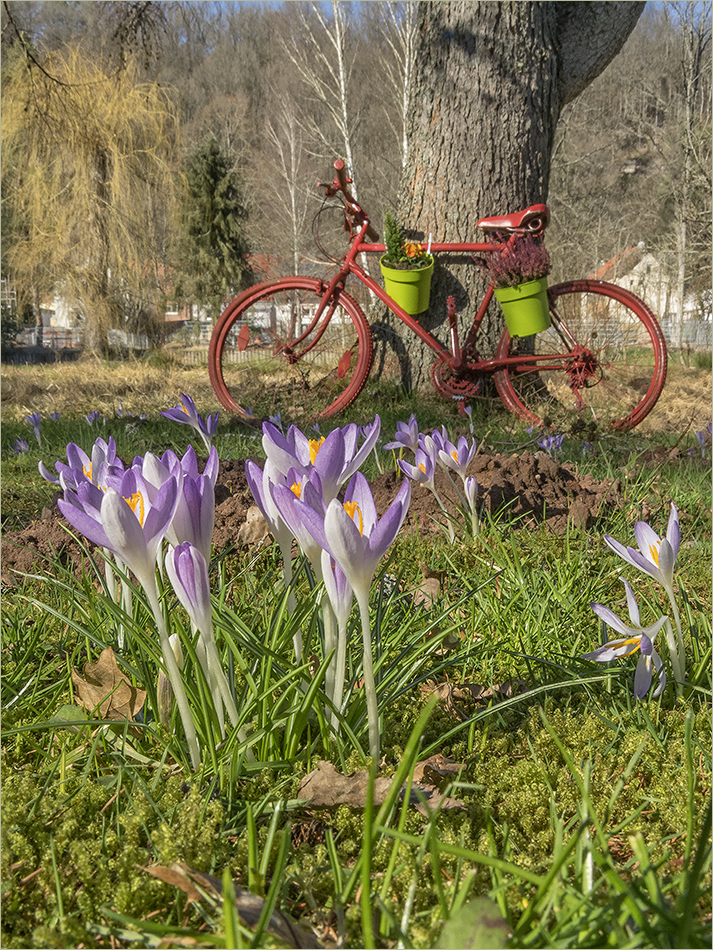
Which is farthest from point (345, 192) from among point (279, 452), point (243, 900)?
point (243, 900)

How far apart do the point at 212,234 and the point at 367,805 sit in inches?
1153

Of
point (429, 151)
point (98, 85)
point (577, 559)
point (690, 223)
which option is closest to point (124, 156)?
point (98, 85)

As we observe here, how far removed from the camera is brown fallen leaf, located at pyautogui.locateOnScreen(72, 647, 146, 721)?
1075mm

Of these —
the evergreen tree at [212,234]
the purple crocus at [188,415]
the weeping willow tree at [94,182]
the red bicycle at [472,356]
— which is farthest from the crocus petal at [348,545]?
the evergreen tree at [212,234]

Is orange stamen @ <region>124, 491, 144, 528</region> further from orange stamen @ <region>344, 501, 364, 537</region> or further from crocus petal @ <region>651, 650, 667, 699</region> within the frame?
crocus petal @ <region>651, 650, 667, 699</region>

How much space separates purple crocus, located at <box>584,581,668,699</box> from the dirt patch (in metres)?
1.10

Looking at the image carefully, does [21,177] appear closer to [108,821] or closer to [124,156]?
[124,156]

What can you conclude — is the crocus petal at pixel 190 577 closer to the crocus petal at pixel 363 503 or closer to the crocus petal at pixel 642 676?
the crocus petal at pixel 363 503

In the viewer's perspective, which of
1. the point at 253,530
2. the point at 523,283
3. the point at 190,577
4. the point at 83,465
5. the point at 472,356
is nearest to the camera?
the point at 190,577

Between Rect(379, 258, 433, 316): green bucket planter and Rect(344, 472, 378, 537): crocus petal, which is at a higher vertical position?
Rect(379, 258, 433, 316): green bucket planter

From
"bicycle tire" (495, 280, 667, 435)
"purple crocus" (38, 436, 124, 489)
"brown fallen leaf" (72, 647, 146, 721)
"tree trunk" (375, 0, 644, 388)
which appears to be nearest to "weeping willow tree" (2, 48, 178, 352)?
"tree trunk" (375, 0, 644, 388)

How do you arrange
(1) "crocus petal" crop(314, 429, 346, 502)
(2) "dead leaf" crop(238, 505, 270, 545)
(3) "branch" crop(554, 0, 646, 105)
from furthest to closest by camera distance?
1. (3) "branch" crop(554, 0, 646, 105)
2. (2) "dead leaf" crop(238, 505, 270, 545)
3. (1) "crocus petal" crop(314, 429, 346, 502)

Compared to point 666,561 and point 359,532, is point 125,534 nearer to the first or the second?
point 359,532

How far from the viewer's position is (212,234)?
27453 mm
